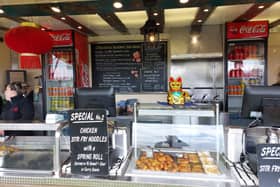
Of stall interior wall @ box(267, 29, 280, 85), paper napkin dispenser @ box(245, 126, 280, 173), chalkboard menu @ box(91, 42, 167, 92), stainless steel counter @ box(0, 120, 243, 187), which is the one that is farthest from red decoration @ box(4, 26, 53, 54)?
stall interior wall @ box(267, 29, 280, 85)

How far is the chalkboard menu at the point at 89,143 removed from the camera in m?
1.27

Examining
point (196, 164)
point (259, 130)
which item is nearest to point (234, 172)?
point (196, 164)

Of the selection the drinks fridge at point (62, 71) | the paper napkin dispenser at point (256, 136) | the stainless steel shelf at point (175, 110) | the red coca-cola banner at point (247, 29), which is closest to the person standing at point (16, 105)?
the drinks fridge at point (62, 71)

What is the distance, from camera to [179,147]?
182 cm

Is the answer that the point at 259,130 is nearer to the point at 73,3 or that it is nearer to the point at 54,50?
the point at 73,3

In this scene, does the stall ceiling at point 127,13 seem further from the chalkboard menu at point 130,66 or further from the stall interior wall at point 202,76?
the stall interior wall at point 202,76

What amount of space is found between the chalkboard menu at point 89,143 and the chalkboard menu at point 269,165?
0.77m

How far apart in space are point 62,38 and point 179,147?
145 inches

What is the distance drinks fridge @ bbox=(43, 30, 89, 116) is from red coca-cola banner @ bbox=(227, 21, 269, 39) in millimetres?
2967

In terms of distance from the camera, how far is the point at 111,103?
6.20 ft

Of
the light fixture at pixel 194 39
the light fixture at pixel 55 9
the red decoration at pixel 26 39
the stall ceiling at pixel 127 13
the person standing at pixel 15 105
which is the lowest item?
the person standing at pixel 15 105

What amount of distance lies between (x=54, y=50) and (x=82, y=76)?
0.77m

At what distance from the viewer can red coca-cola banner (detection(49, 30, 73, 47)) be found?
181 inches

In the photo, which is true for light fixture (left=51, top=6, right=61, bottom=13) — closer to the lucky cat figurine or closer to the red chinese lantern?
the red chinese lantern
